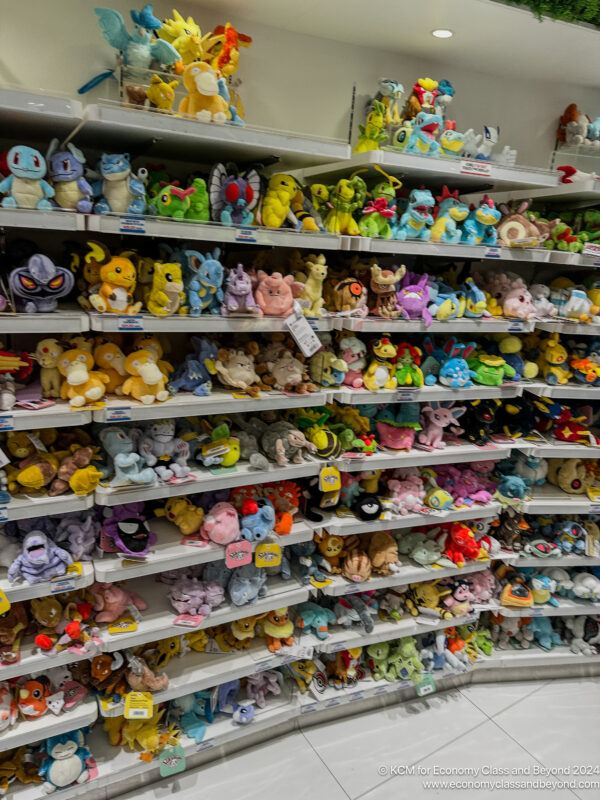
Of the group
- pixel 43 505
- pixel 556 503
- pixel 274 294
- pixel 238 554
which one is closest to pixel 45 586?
pixel 43 505

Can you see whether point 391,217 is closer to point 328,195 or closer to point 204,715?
point 328,195

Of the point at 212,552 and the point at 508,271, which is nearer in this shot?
the point at 212,552

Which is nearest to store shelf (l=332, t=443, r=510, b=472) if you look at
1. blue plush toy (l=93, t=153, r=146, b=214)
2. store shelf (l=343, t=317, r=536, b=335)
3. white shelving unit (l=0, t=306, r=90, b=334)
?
store shelf (l=343, t=317, r=536, b=335)

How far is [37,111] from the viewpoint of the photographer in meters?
1.45

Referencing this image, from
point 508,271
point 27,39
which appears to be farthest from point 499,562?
point 27,39

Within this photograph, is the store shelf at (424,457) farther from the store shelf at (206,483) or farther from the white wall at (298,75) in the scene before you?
the white wall at (298,75)

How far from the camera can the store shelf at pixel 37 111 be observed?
1419 mm

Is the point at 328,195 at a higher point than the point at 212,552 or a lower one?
higher

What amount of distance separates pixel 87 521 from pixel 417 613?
1606 mm

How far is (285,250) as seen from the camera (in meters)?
2.41

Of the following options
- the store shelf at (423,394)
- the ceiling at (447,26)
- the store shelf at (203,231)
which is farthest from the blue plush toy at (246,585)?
the ceiling at (447,26)

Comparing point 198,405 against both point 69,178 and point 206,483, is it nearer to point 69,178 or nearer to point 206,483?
point 206,483

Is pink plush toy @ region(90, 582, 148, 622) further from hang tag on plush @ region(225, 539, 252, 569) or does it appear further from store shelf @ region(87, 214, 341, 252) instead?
store shelf @ region(87, 214, 341, 252)

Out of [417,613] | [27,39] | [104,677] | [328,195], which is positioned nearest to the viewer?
[27,39]
